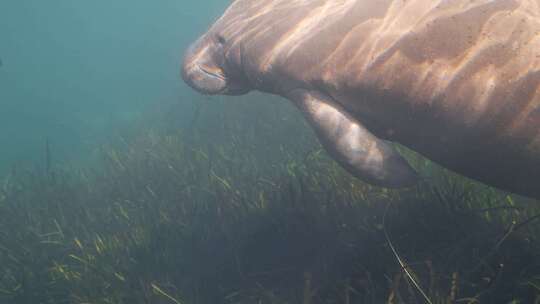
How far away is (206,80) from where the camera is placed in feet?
15.5

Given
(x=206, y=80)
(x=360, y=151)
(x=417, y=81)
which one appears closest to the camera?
(x=417, y=81)

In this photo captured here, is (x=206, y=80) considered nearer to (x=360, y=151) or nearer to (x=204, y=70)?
(x=204, y=70)

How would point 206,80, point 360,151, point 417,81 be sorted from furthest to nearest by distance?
1. point 206,80
2. point 360,151
3. point 417,81

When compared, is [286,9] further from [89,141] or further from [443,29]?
[89,141]

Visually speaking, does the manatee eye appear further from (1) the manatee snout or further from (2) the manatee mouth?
(2) the manatee mouth

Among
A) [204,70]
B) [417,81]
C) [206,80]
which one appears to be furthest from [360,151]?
[204,70]

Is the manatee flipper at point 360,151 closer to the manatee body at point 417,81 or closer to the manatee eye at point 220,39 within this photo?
the manatee body at point 417,81

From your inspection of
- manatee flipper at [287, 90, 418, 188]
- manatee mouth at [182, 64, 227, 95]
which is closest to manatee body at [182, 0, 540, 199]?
manatee flipper at [287, 90, 418, 188]

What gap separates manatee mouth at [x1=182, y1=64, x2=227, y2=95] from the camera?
4.71 metres

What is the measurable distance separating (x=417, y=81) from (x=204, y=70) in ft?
8.56

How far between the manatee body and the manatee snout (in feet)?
2.61

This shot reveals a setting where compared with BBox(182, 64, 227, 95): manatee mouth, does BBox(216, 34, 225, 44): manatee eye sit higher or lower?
higher

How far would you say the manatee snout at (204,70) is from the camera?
4.72 meters

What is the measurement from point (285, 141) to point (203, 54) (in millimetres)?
5109
